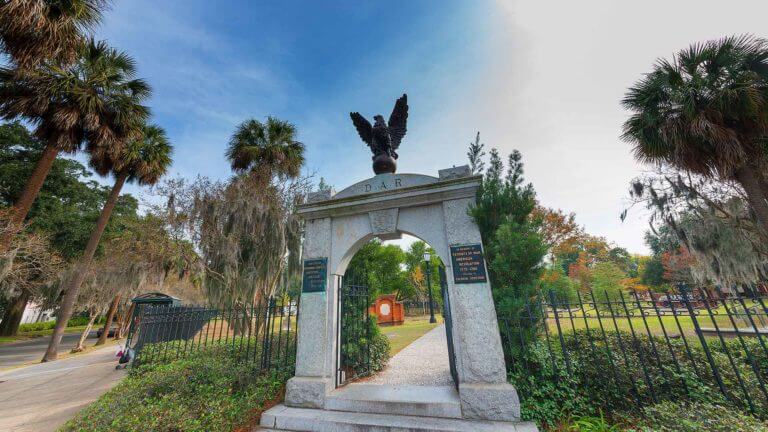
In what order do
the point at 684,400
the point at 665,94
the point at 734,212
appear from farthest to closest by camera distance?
the point at 734,212
the point at 665,94
the point at 684,400

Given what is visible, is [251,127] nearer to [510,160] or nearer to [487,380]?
[510,160]

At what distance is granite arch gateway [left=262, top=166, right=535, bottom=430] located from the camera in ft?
13.0

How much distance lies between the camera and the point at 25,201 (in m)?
9.70

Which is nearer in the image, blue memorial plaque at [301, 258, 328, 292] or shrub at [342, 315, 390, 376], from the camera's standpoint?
blue memorial plaque at [301, 258, 328, 292]

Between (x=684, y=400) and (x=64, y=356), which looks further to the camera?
(x=64, y=356)

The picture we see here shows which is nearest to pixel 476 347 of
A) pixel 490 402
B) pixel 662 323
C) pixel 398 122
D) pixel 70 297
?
pixel 490 402

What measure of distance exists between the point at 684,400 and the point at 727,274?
14.2 m

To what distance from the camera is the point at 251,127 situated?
1291 cm

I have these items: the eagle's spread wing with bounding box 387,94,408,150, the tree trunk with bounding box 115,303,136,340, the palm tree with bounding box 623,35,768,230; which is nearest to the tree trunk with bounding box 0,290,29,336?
the tree trunk with bounding box 115,303,136,340

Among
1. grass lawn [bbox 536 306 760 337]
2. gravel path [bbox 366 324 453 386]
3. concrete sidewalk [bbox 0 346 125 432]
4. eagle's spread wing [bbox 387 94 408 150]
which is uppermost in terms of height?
eagle's spread wing [bbox 387 94 408 150]

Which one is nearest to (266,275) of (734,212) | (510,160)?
(510,160)

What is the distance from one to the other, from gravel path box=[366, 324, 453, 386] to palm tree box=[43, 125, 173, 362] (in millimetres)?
14382

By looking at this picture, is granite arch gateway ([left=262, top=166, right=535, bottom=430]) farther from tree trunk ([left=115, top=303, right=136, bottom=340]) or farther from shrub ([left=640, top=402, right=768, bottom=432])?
tree trunk ([left=115, top=303, right=136, bottom=340])

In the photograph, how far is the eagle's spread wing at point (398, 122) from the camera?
6.15 metres
